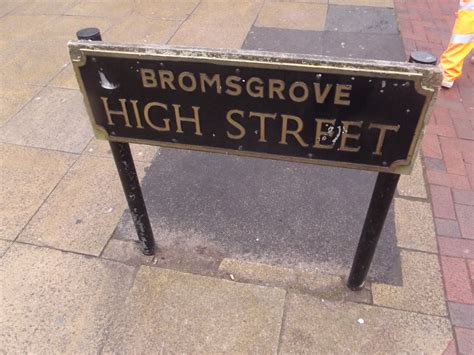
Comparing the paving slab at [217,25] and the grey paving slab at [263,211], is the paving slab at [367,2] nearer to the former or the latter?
the paving slab at [217,25]

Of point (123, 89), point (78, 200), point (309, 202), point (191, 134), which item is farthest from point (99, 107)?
point (309, 202)

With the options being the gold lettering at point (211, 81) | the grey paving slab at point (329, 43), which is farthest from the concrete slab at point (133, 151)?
the grey paving slab at point (329, 43)

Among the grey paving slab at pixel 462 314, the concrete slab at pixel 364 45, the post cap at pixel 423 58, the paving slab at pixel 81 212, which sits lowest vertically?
the concrete slab at pixel 364 45

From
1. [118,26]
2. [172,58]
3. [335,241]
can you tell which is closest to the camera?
[172,58]

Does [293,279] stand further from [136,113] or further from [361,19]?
[361,19]

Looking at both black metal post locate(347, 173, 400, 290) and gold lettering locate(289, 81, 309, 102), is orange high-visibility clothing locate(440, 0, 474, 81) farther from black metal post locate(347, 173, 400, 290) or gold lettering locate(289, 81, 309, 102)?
gold lettering locate(289, 81, 309, 102)

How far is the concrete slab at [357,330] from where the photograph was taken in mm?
2072

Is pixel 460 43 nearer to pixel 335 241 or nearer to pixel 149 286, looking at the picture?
pixel 335 241

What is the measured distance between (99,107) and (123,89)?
0.17 metres

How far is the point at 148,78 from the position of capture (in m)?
1.71

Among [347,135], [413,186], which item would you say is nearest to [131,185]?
[347,135]

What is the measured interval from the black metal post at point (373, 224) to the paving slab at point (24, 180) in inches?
80.4

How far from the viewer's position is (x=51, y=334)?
7.08 feet

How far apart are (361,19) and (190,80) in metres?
4.23
